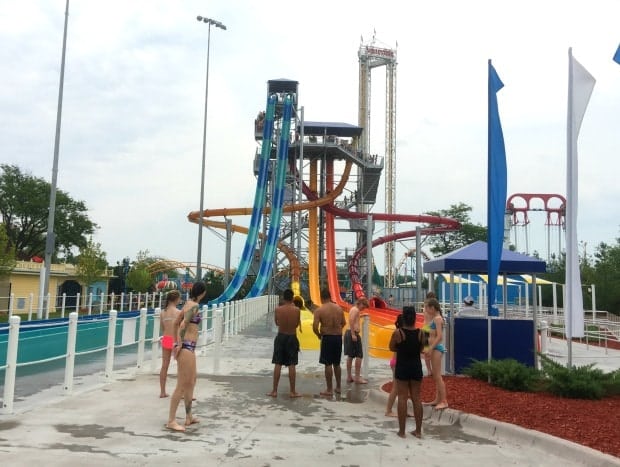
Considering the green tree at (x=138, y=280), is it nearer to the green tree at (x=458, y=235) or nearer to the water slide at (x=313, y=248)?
the water slide at (x=313, y=248)

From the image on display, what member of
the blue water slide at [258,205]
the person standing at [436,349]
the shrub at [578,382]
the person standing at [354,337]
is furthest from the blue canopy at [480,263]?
the blue water slide at [258,205]

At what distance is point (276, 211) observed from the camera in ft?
127

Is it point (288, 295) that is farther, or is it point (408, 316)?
point (288, 295)

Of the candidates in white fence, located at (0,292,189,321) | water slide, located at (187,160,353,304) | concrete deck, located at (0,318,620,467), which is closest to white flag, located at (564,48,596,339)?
concrete deck, located at (0,318,620,467)

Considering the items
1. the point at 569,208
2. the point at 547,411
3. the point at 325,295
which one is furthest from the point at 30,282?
the point at 547,411

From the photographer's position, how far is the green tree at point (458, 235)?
72.7 metres

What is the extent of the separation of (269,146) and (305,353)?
1125 inches

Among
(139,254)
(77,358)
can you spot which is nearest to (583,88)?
(77,358)

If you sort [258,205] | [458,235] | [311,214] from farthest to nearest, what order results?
[458,235]
[311,214]
[258,205]

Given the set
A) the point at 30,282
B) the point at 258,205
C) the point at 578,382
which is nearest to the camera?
the point at 578,382

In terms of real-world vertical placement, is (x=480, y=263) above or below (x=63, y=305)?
above

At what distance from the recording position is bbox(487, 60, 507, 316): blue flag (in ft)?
33.8

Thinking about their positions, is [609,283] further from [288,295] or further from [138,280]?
[138,280]

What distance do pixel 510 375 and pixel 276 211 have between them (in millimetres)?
30619
